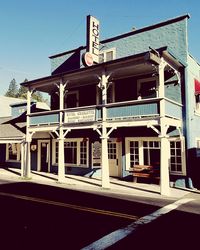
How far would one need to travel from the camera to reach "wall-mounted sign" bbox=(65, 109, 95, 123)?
50.4 ft

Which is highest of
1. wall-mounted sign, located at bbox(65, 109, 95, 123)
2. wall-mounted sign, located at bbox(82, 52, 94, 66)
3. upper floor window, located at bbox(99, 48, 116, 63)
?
upper floor window, located at bbox(99, 48, 116, 63)

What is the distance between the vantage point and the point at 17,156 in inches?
926

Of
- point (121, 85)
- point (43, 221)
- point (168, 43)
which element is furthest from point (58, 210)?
point (168, 43)

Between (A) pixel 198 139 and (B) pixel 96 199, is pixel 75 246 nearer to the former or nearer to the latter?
(B) pixel 96 199

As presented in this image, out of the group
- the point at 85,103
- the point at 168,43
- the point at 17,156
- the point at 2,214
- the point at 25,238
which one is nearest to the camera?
the point at 25,238

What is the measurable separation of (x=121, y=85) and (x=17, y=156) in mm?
12356

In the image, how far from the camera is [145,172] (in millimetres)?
15711

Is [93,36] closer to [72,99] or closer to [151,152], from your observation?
[72,99]

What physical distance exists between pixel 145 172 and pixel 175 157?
2.05 metres

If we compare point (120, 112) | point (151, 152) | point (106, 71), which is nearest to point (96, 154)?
point (151, 152)

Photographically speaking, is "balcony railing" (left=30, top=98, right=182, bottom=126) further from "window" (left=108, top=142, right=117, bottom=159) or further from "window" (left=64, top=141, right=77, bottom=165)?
"window" (left=108, top=142, right=117, bottom=159)

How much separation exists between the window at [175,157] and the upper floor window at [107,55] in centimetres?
774

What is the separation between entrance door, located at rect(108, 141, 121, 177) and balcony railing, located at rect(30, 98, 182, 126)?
3662mm

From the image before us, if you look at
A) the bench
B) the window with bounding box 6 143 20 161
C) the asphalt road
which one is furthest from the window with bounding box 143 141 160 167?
the window with bounding box 6 143 20 161
